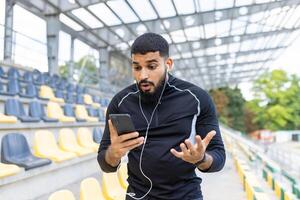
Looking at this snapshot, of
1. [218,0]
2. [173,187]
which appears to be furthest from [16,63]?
[173,187]

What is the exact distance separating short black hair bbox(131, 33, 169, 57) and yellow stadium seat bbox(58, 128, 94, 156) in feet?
12.1

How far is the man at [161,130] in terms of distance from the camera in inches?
54.2

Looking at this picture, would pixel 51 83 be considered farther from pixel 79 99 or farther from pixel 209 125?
Result: pixel 209 125

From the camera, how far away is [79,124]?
21.7ft

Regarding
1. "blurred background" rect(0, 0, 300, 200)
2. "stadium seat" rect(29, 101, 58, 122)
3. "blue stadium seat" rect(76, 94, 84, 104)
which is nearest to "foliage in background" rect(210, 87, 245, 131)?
"blurred background" rect(0, 0, 300, 200)

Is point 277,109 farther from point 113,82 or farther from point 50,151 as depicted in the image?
point 50,151

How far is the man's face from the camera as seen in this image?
1.36 metres

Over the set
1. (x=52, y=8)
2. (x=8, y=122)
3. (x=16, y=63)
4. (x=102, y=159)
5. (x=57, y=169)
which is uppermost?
(x=52, y=8)

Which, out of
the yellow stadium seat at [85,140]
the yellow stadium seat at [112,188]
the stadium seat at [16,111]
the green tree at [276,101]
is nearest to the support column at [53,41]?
the yellow stadium seat at [85,140]

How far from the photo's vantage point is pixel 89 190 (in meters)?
2.72

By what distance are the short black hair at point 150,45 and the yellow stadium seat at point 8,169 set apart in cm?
232

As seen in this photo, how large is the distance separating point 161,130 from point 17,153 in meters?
2.79

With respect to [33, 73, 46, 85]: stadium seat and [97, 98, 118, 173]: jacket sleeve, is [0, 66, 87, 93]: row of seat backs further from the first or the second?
[97, 98, 118, 173]: jacket sleeve

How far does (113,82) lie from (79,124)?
12554 millimetres
